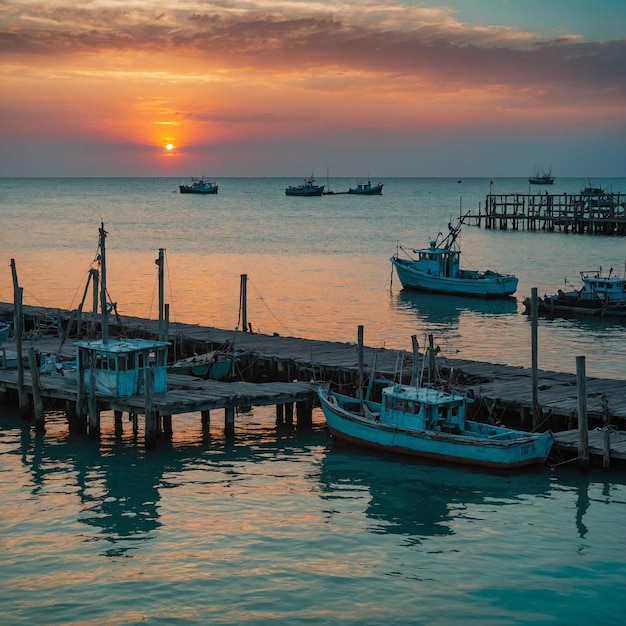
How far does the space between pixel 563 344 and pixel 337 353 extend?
18423mm

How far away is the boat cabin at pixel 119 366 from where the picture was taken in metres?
33.8

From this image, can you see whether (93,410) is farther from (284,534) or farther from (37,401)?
(284,534)

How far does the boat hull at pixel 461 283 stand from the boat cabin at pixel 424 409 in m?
42.3

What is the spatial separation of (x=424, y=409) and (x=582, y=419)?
4.68 meters

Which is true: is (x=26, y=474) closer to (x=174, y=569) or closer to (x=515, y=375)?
(x=174, y=569)

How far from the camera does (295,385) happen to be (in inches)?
1446

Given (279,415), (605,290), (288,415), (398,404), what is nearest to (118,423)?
(279,415)

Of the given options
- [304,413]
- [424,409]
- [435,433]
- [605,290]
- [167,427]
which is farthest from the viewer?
[605,290]

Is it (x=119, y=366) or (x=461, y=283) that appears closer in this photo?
(x=119, y=366)

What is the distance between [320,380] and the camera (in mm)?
38844

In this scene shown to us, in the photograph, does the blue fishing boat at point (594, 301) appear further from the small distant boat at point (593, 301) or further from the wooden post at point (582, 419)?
the wooden post at point (582, 419)

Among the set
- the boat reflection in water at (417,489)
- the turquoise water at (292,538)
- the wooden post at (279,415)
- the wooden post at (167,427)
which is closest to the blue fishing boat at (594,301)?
the wooden post at (279,415)

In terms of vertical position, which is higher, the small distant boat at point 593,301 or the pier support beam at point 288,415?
the small distant boat at point 593,301

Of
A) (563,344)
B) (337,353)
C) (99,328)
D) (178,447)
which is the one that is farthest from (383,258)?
(178,447)
